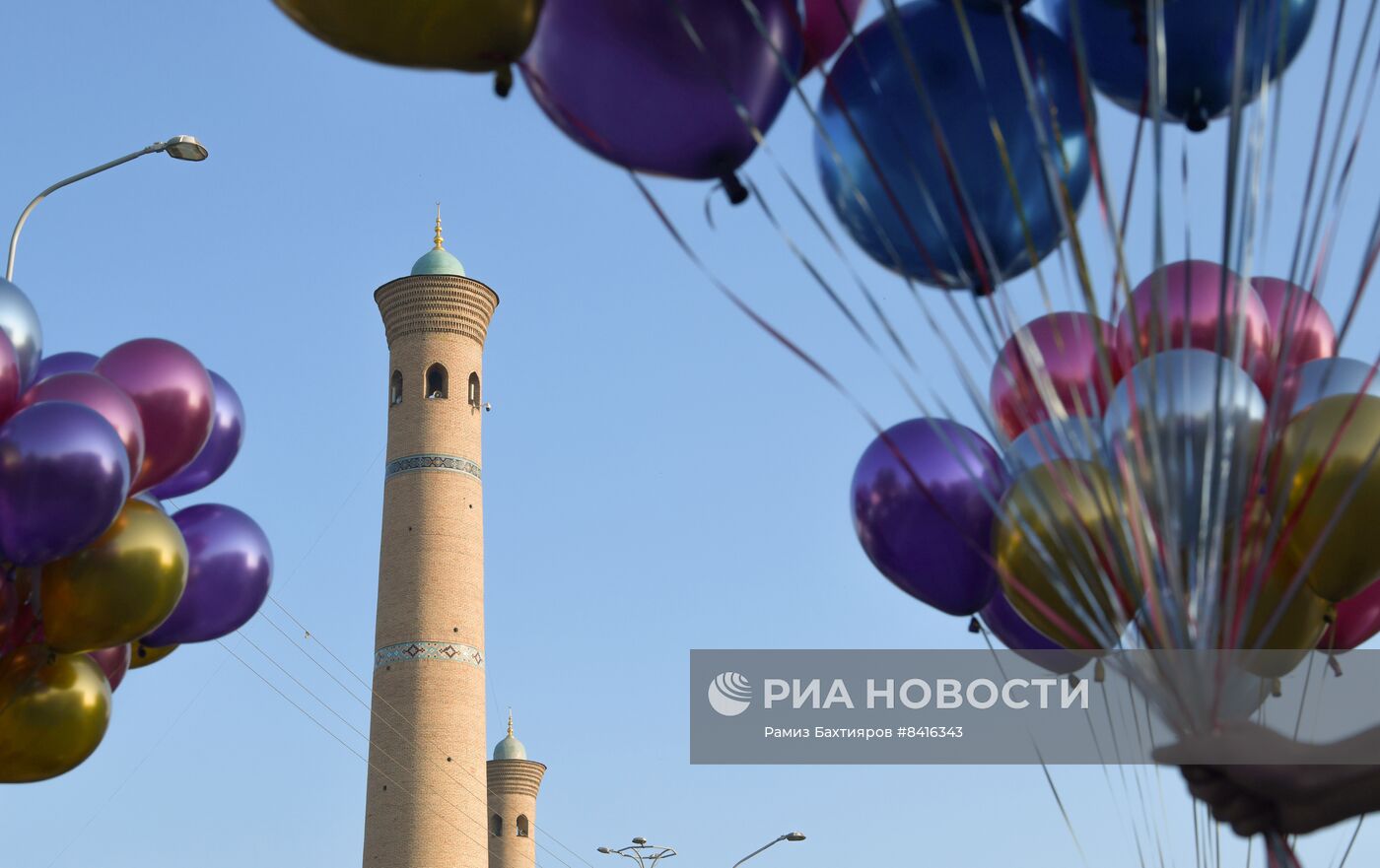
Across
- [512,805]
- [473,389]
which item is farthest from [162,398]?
[512,805]

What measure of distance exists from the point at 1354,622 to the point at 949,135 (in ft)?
7.04

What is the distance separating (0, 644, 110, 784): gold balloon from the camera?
6.84 metres

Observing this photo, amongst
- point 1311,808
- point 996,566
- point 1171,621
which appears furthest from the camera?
point 996,566

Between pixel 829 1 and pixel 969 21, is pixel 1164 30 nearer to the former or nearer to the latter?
pixel 969 21

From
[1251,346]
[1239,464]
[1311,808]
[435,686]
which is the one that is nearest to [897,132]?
[1239,464]

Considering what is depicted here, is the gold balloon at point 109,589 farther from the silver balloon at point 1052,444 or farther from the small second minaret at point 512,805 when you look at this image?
the small second minaret at point 512,805

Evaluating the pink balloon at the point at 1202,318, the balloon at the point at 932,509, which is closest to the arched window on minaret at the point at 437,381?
the balloon at the point at 932,509

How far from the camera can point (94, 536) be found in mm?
6449

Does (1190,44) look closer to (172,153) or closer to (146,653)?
(146,653)

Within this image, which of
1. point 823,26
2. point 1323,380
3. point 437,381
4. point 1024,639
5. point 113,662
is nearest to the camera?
point 823,26

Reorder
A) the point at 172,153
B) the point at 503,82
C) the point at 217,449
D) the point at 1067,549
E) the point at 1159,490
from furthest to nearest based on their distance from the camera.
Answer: the point at 172,153 → the point at 217,449 → the point at 1067,549 → the point at 1159,490 → the point at 503,82

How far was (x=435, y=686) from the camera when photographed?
29.4m

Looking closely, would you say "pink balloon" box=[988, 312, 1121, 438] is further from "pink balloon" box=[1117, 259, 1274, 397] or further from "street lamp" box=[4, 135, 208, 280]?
"street lamp" box=[4, 135, 208, 280]

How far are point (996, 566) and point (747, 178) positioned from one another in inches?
55.3
